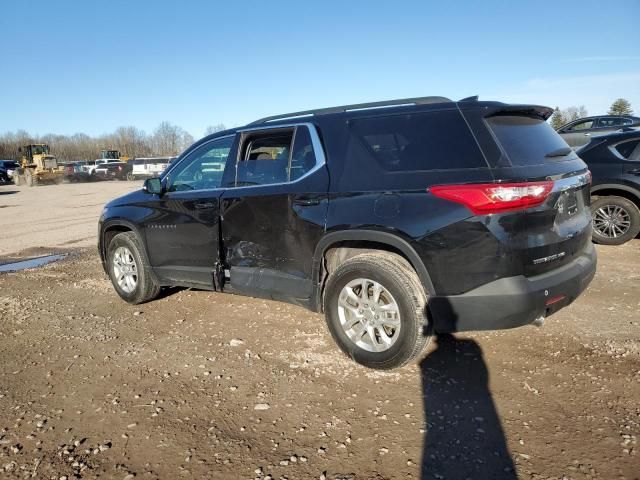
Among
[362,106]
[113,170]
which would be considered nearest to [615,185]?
[362,106]

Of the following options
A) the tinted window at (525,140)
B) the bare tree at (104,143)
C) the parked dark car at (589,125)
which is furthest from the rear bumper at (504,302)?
the bare tree at (104,143)

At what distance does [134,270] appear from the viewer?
5.15 m

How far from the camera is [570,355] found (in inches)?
138

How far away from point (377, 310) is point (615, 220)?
5.23 metres

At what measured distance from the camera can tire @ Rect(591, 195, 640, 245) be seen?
259 inches

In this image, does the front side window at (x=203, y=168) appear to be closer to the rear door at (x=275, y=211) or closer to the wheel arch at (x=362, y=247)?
the rear door at (x=275, y=211)

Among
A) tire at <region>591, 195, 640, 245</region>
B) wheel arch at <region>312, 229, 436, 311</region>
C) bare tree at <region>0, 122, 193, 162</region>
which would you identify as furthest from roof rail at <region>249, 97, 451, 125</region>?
bare tree at <region>0, 122, 193, 162</region>

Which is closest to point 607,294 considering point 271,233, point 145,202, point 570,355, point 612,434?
point 570,355

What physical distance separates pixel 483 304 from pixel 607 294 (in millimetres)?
2745

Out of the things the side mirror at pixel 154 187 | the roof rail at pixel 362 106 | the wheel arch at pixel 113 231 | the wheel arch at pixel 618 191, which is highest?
the roof rail at pixel 362 106

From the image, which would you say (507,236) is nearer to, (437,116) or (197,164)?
(437,116)

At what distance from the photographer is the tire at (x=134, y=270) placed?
198 inches

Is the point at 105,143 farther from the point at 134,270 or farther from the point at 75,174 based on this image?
the point at 134,270

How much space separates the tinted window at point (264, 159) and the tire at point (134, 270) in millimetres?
1628
